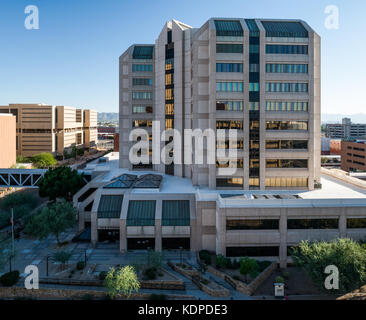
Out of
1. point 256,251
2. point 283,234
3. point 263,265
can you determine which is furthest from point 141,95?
point 263,265

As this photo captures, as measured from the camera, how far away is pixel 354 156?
→ 135 meters

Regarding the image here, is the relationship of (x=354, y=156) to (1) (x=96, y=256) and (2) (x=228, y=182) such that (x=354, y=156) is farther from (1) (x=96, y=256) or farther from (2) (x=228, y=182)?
(1) (x=96, y=256)

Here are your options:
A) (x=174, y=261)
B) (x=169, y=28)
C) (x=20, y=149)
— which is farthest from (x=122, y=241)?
(x=20, y=149)

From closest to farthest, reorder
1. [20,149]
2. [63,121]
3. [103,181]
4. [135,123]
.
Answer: [103,181]
[135,123]
[20,149]
[63,121]

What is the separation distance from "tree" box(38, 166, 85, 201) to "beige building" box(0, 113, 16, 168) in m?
44.2

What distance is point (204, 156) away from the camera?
56.9m

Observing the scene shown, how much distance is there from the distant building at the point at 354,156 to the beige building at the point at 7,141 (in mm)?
142769

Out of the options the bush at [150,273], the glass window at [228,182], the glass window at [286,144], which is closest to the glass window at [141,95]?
the glass window at [228,182]

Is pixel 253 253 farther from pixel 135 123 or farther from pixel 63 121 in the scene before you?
pixel 63 121

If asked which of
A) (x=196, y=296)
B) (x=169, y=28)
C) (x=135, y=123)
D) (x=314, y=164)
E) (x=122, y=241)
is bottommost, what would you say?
(x=196, y=296)

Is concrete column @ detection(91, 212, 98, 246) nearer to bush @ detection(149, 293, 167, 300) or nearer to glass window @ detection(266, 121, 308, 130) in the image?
bush @ detection(149, 293, 167, 300)

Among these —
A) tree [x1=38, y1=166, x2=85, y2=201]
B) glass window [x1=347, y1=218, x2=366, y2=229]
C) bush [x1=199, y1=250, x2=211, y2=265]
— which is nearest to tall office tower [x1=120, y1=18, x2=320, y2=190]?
glass window [x1=347, y1=218, x2=366, y2=229]

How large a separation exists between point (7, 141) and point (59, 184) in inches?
2088

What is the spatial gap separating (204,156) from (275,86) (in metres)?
18.9
